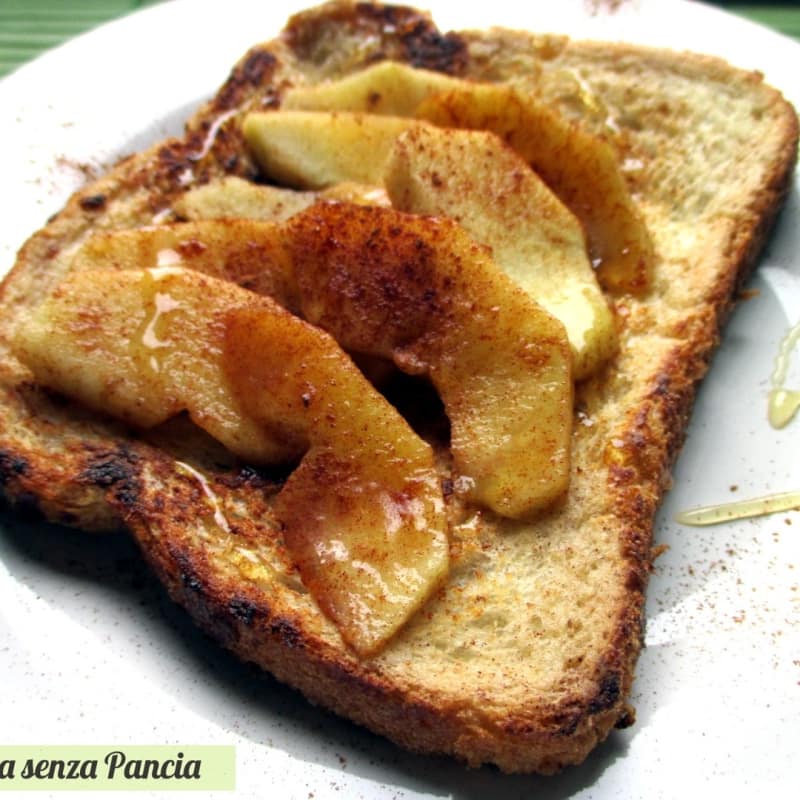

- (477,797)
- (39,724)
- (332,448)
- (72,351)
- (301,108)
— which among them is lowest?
(477,797)

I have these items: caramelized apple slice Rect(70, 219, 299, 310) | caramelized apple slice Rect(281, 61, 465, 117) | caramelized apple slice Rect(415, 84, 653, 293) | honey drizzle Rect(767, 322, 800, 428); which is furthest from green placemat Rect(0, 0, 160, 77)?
honey drizzle Rect(767, 322, 800, 428)

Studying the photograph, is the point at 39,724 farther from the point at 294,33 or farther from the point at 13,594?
the point at 294,33

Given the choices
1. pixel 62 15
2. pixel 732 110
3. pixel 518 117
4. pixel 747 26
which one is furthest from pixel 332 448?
pixel 62 15

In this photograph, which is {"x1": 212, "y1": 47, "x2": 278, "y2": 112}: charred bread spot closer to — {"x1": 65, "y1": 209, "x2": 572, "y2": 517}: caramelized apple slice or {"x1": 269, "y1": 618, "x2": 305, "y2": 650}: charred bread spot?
{"x1": 65, "y1": 209, "x2": 572, "y2": 517}: caramelized apple slice

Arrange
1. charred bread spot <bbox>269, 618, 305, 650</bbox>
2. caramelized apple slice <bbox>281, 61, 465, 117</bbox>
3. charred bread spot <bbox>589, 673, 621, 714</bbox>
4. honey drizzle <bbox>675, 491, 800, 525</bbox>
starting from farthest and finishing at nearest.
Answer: caramelized apple slice <bbox>281, 61, 465, 117</bbox> → honey drizzle <bbox>675, 491, 800, 525</bbox> → charred bread spot <bbox>269, 618, 305, 650</bbox> → charred bread spot <bbox>589, 673, 621, 714</bbox>

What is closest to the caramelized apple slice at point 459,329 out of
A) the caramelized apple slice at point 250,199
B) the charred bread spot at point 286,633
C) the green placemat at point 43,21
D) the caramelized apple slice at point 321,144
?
the caramelized apple slice at point 250,199

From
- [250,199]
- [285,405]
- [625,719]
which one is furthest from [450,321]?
[625,719]

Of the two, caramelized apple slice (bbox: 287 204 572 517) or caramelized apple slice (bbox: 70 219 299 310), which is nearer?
caramelized apple slice (bbox: 287 204 572 517)
